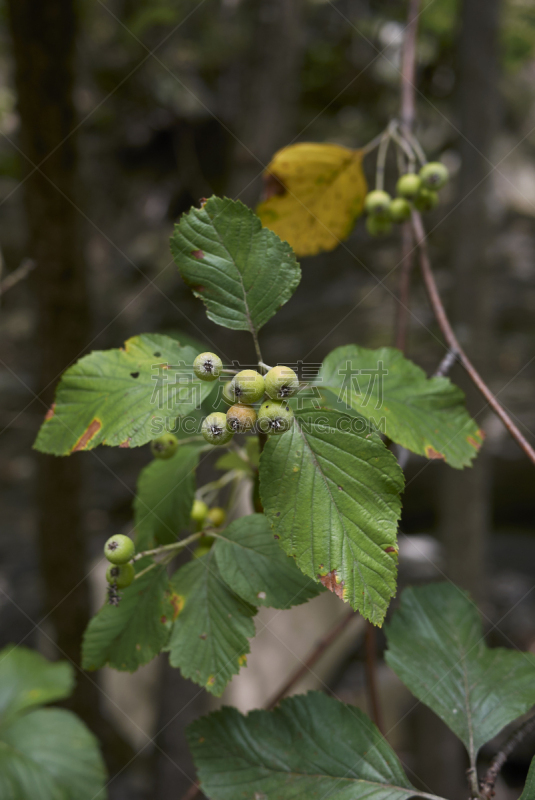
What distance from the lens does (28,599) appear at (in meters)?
4.54

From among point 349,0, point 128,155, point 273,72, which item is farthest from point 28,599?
point 349,0

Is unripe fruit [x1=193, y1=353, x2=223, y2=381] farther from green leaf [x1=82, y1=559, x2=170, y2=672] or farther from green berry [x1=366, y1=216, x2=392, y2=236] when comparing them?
green berry [x1=366, y1=216, x2=392, y2=236]

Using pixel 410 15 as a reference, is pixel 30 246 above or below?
below

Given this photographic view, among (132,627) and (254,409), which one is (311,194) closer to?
(254,409)

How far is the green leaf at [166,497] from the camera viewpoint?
3.39 feet

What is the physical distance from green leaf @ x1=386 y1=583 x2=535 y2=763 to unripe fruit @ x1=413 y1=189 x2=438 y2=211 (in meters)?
1.04

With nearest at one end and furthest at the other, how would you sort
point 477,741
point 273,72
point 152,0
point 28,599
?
point 477,741 < point 273,72 < point 152,0 < point 28,599

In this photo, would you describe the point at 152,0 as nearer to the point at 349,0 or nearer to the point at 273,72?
the point at 273,72

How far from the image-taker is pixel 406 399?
973 millimetres

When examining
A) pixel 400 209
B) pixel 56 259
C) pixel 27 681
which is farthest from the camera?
pixel 56 259

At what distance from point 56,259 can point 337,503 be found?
2.11m

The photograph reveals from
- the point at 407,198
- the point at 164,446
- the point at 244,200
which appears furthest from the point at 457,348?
the point at 244,200

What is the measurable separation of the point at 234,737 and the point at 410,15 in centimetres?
206

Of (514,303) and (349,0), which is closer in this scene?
(514,303)
